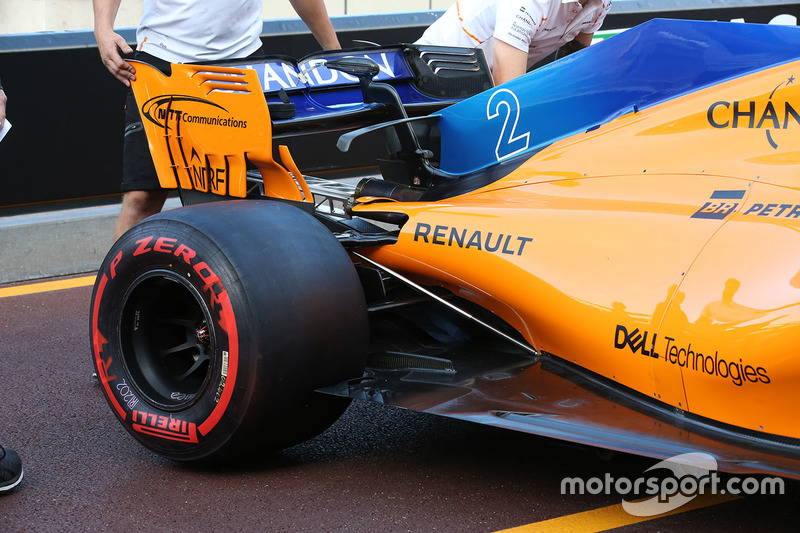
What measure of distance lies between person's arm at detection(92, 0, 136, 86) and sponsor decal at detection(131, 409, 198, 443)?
4.31 feet

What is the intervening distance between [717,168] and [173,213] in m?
1.51

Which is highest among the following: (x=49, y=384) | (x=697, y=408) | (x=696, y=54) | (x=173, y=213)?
(x=696, y=54)

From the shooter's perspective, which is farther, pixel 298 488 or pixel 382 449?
pixel 382 449

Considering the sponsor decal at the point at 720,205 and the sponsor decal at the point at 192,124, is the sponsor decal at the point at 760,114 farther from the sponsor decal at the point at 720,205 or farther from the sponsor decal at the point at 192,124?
the sponsor decal at the point at 192,124

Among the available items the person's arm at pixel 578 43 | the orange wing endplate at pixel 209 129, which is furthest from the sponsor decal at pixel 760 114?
the person's arm at pixel 578 43

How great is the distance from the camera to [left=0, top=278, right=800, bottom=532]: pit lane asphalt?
101 inches

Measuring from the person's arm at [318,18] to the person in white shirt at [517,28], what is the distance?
443 mm

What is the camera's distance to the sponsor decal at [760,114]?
2.54 meters

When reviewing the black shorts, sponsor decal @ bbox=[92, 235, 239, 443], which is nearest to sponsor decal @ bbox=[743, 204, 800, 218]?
sponsor decal @ bbox=[92, 235, 239, 443]

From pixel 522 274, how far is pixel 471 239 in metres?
0.19

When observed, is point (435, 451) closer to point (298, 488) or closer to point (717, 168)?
point (298, 488)

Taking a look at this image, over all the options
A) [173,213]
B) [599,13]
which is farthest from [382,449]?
[599,13]

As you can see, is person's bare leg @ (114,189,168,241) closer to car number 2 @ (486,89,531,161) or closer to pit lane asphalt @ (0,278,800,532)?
pit lane asphalt @ (0,278,800,532)

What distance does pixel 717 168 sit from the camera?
258 centimetres
